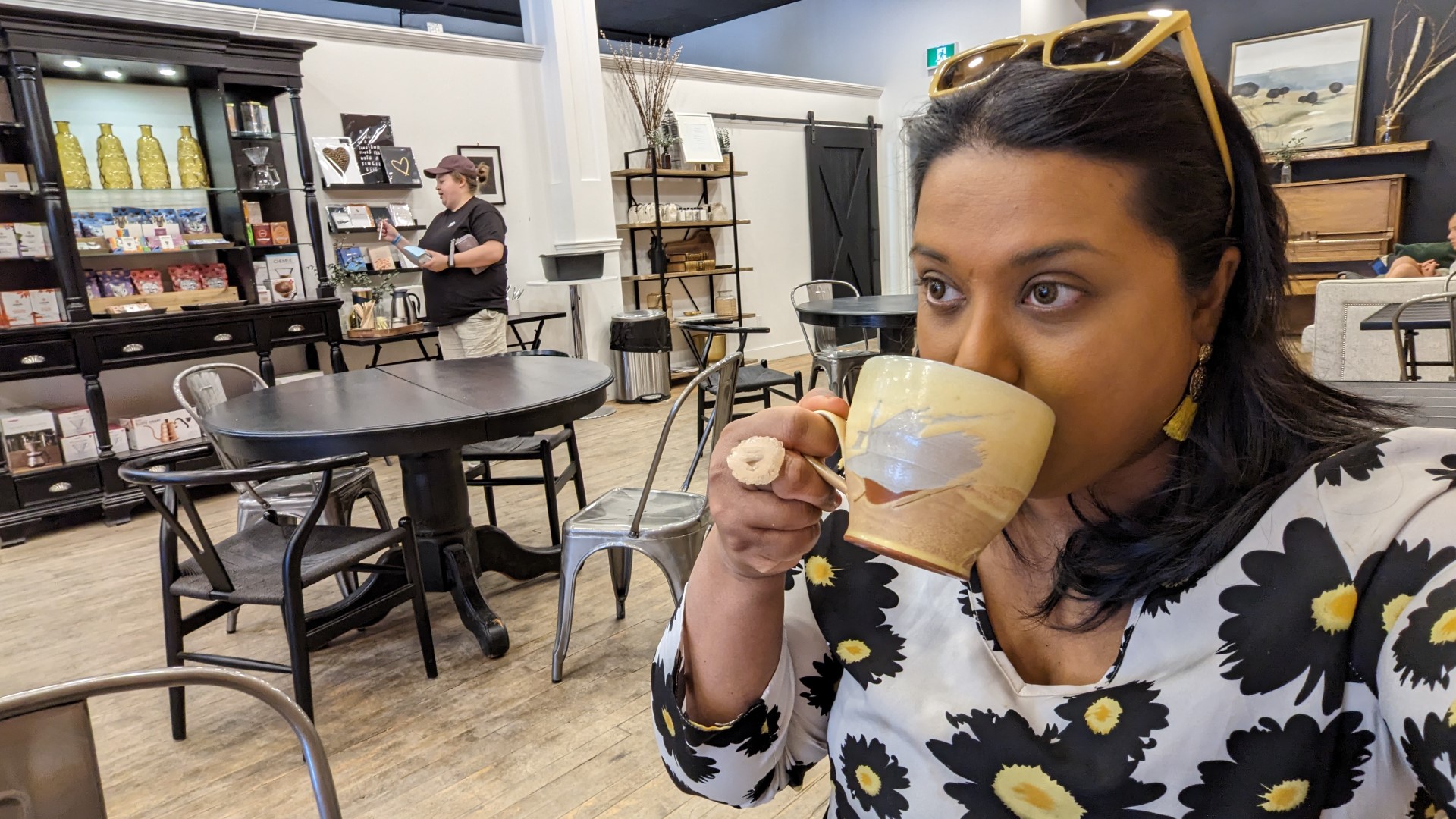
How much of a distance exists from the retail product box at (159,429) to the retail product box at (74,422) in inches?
6.5

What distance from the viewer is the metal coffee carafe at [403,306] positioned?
16.5 ft

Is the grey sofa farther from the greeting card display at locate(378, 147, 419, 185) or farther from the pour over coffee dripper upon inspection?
the pour over coffee dripper

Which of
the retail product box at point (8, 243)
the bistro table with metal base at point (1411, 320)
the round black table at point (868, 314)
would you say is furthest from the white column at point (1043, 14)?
the retail product box at point (8, 243)

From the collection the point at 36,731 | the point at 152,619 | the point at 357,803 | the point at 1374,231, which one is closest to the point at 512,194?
the point at 152,619

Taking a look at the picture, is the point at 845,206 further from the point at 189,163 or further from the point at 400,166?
the point at 189,163

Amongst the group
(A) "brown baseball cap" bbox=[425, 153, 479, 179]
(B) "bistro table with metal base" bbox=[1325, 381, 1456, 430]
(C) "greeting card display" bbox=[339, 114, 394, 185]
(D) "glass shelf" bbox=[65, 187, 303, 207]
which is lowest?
(B) "bistro table with metal base" bbox=[1325, 381, 1456, 430]

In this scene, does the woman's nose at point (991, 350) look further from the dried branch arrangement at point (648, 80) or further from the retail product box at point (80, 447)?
the dried branch arrangement at point (648, 80)

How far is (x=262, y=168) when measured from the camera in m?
4.60

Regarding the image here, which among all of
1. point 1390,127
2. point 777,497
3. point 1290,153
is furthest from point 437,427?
point 1390,127

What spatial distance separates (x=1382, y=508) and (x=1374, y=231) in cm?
798

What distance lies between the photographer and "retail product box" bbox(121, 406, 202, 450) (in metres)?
4.20

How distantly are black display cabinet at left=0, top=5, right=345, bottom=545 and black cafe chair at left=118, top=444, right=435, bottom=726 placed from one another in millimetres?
2410

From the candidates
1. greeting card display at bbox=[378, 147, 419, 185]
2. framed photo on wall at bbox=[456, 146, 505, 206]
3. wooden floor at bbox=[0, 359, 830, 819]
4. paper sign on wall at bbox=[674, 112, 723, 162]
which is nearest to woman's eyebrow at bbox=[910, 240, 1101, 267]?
wooden floor at bbox=[0, 359, 830, 819]

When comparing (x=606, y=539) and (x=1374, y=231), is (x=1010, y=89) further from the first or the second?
(x=1374, y=231)
